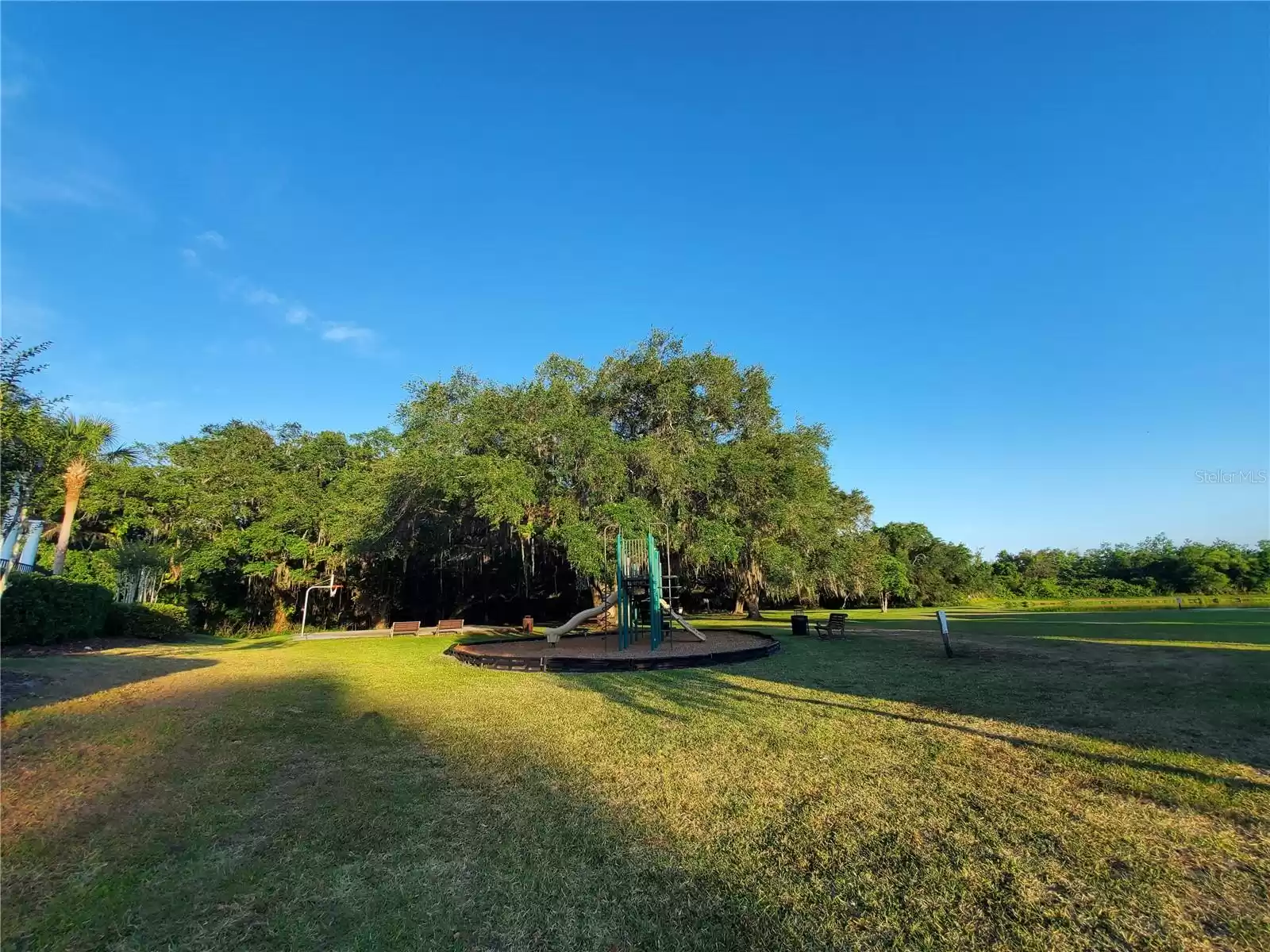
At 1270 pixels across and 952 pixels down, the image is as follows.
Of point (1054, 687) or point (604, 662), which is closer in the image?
point (1054, 687)

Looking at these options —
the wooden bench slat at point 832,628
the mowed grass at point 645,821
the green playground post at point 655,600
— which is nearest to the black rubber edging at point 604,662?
the green playground post at point 655,600

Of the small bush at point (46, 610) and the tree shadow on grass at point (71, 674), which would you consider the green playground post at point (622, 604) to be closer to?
the tree shadow on grass at point (71, 674)

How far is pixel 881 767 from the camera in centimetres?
488

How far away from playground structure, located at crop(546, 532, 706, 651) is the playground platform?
33cm

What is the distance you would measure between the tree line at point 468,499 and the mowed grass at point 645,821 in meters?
8.92

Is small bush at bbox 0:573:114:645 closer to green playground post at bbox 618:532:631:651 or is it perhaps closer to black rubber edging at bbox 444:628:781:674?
black rubber edging at bbox 444:628:781:674

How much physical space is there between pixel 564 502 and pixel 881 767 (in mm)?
14585

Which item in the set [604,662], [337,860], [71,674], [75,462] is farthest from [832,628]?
[75,462]

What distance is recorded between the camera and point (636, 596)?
1528cm

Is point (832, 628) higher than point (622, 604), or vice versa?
point (622, 604)

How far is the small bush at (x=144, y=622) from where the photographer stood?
1561 cm

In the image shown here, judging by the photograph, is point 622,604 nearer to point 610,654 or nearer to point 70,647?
point 610,654

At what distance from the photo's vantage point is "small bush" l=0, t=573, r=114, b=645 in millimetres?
11312

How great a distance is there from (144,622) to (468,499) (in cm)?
960
